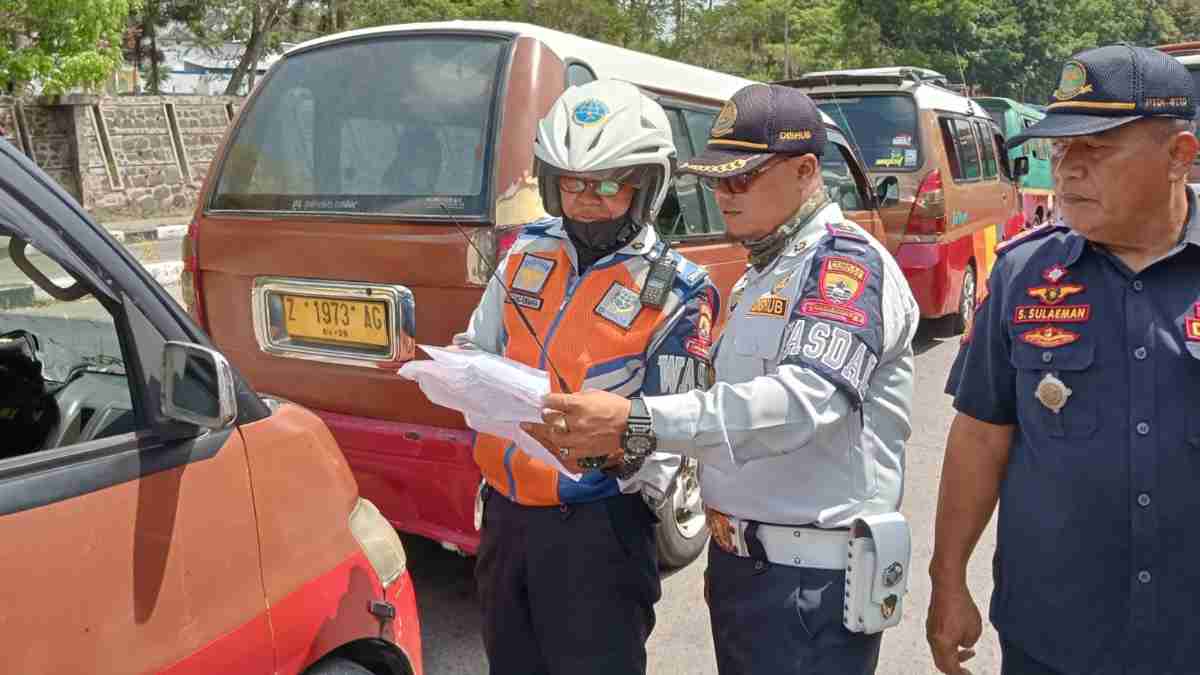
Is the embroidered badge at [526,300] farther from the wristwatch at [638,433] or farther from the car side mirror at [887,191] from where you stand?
the car side mirror at [887,191]

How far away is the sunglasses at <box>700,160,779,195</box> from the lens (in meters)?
1.85

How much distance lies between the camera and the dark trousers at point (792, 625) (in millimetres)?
1795

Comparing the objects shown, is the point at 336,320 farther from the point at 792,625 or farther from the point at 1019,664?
the point at 1019,664

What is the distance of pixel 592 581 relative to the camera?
80.2 inches

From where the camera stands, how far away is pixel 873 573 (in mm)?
1758

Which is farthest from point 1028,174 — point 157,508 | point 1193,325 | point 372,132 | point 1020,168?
Result: point 157,508

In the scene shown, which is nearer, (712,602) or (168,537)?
(168,537)

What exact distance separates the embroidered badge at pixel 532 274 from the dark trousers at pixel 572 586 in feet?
1.56

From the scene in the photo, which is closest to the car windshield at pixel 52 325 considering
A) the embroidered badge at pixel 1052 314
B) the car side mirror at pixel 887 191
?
the embroidered badge at pixel 1052 314

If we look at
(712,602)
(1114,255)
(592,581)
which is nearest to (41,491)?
(592,581)

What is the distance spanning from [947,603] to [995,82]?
33838 millimetres

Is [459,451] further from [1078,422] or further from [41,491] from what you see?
[1078,422]

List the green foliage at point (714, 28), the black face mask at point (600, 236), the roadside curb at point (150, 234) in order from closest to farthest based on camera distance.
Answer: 1. the black face mask at point (600, 236)
2. the green foliage at point (714, 28)
3. the roadside curb at point (150, 234)

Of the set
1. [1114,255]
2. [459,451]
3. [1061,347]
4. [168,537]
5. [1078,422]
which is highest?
[1114,255]
